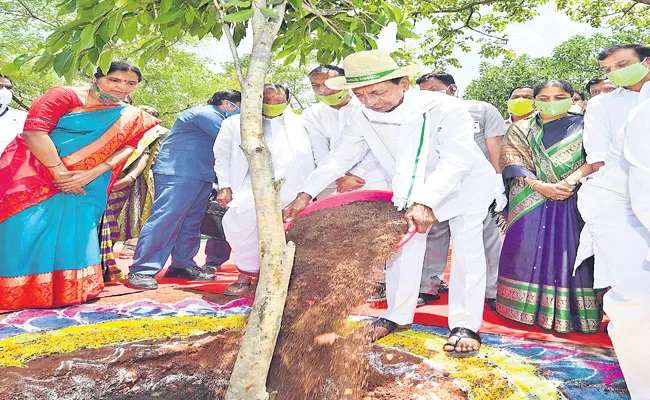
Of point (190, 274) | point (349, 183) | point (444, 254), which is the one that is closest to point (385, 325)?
point (349, 183)

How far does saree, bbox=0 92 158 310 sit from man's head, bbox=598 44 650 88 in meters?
3.13

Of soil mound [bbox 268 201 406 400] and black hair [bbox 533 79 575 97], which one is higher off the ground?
black hair [bbox 533 79 575 97]

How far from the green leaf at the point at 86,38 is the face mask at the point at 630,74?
8.84 feet

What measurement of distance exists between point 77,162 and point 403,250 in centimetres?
221

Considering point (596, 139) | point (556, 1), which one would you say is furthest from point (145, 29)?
point (556, 1)

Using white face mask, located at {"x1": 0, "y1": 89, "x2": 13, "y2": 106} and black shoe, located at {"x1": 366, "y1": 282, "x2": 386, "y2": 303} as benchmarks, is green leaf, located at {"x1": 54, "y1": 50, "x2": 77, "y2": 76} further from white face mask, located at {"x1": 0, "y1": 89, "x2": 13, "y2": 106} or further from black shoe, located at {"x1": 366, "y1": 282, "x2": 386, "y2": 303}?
white face mask, located at {"x1": 0, "y1": 89, "x2": 13, "y2": 106}

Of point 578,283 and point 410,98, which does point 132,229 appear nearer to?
point 410,98

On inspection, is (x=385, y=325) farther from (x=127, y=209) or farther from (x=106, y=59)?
(x=127, y=209)

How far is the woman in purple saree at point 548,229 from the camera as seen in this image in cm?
288

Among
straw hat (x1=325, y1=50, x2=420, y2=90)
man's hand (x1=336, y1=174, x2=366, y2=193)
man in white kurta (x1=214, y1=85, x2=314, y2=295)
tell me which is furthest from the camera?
man in white kurta (x1=214, y1=85, x2=314, y2=295)

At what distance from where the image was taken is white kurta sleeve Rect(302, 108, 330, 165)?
379 centimetres

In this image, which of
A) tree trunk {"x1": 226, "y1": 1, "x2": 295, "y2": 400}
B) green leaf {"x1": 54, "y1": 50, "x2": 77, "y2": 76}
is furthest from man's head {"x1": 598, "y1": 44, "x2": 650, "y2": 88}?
green leaf {"x1": 54, "y1": 50, "x2": 77, "y2": 76}

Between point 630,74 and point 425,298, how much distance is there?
189 cm

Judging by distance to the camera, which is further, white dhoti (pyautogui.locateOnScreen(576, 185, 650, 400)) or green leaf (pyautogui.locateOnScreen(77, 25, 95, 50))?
white dhoti (pyautogui.locateOnScreen(576, 185, 650, 400))
